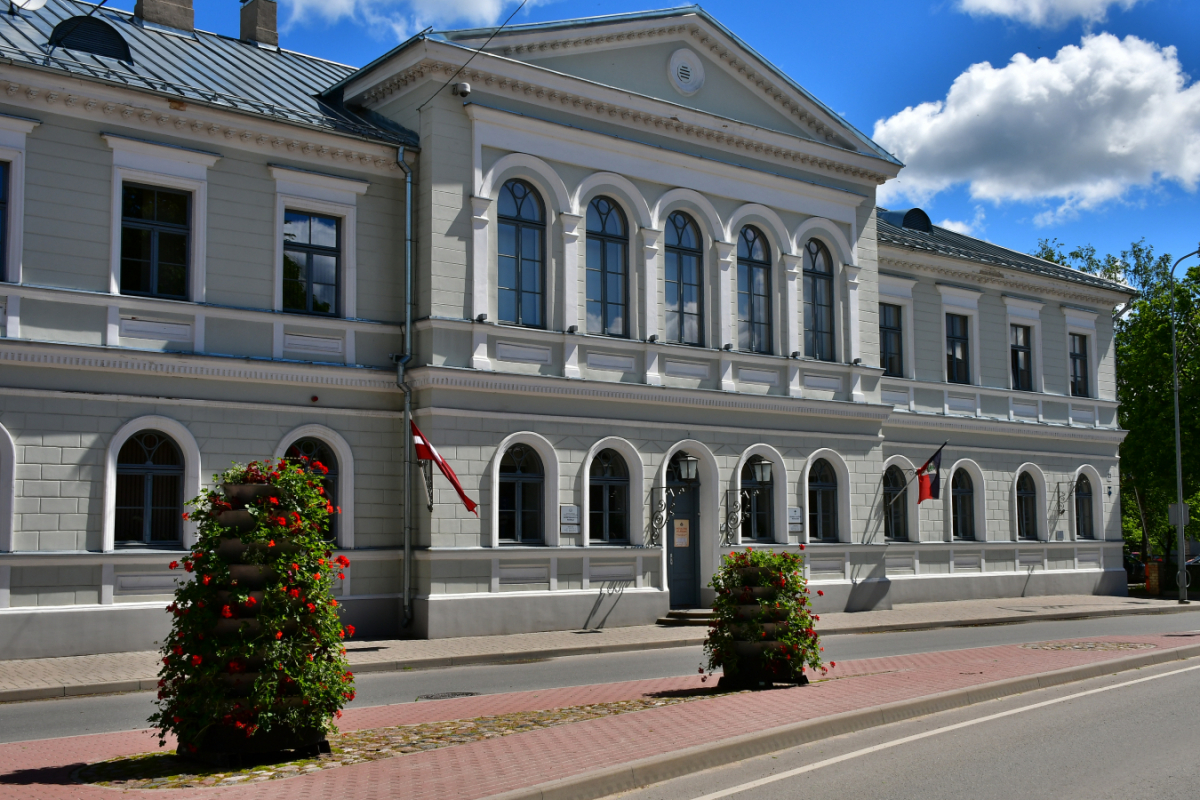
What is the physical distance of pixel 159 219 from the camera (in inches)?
731

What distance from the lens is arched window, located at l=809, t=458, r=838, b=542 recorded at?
2589 centimetres

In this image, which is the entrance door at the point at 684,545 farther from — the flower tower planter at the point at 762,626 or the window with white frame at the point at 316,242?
the flower tower planter at the point at 762,626

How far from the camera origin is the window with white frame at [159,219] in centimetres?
1806

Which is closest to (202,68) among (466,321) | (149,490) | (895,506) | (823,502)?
(466,321)

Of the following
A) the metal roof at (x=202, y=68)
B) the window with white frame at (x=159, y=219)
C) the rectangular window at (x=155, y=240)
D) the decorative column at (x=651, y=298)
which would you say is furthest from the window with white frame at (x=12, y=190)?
the decorative column at (x=651, y=298)

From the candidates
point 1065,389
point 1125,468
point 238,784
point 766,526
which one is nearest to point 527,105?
point 766,526

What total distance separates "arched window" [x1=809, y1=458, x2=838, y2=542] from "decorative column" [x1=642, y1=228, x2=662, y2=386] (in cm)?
507

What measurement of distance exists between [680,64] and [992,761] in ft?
59.7

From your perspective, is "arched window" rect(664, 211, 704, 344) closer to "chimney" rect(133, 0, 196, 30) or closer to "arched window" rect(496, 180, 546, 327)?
"arched window" rect(496, 180, 546, 327)

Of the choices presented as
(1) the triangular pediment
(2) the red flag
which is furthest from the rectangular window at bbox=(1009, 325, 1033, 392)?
(2) the red flag

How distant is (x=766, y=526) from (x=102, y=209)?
14.5 m

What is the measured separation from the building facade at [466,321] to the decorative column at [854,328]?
2.8 inches

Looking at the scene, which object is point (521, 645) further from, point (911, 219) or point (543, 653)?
point (911, 219)

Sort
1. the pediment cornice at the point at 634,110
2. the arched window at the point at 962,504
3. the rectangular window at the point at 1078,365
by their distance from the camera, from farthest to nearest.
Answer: the rectangular window at the point at 1078,365
the arched window at the point at 962,504
the pediment cornice at the point at 634,110
